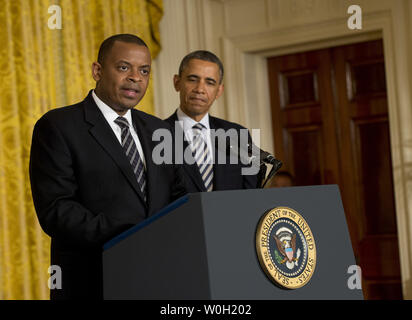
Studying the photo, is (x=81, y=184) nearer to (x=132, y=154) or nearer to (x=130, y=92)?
(x=132, y=154)

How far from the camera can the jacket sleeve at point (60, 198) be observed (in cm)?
175

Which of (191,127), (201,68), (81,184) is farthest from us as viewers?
(201,68)

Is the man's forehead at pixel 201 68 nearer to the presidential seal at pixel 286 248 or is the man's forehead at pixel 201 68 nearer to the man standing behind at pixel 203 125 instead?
the man standing behind at pixel 203 125

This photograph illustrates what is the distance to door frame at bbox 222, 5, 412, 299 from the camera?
4855 millimetres

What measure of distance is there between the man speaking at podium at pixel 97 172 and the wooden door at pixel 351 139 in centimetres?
342

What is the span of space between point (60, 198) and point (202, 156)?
1.23 meters

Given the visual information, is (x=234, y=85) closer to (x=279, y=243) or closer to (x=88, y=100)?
(x=88, y=100)

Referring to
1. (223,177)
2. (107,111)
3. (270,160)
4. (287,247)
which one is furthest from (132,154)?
(223,177)

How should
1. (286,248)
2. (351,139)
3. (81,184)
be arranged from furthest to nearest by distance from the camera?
1. (351,139)
2. (81,184)
3. (286,248)

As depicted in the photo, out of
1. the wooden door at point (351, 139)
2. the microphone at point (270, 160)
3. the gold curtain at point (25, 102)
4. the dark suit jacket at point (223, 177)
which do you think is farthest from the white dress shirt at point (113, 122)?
the wooden door at point (351, 139)

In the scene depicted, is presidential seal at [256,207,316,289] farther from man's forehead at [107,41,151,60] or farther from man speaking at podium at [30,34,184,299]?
man's forehead at [107,41,151,60]

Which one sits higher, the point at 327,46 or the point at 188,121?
the point at 327,46

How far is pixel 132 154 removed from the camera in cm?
206
